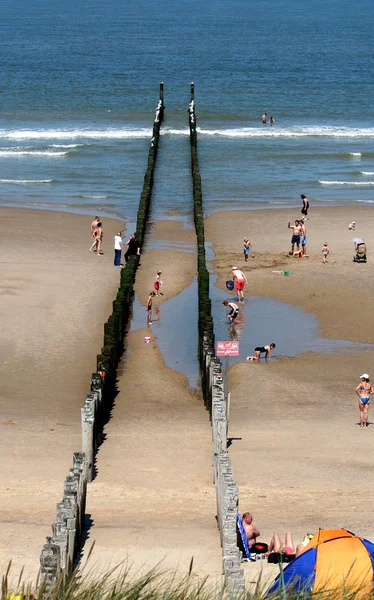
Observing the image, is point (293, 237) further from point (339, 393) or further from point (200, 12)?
point (200, 12)

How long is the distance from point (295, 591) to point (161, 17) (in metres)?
159

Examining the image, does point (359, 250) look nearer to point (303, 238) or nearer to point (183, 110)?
point (303, 238)

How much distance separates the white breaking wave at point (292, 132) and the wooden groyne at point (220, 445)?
32.2 m

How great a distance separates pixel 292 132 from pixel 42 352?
143 feet

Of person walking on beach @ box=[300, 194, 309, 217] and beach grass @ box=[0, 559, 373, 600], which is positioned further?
person walking on beach @ box=[300, 194, 309, 217]

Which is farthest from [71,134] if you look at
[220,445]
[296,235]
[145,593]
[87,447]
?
[145,593]

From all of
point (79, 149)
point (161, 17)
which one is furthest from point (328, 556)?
point (161, 17)

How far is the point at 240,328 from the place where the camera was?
29.2m

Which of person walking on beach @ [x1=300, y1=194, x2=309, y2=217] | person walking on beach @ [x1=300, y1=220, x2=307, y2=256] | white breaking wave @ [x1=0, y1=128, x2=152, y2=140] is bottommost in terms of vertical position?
person walking on beach @ [x1=300, y1=220, x2=307, y2=256]

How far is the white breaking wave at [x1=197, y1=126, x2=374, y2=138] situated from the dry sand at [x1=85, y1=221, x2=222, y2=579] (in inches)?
1570

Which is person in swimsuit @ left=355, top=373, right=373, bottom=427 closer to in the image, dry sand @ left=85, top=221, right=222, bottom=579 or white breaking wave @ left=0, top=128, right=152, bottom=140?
dry sand @ left=85, top=221, right=222, bottom=579

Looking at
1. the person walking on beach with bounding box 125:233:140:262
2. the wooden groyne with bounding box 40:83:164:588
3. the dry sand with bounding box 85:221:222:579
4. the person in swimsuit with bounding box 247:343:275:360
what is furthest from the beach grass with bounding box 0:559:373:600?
the person walking on beach with bounding box 125:233:140:262

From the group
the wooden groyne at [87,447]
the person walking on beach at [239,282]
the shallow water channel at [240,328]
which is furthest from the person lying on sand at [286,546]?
the person walking on beach at [239,282]

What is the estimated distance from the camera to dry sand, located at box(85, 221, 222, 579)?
14977mm
